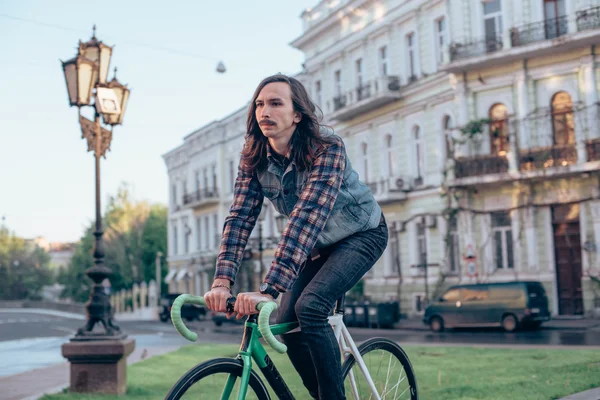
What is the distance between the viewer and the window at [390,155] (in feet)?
116

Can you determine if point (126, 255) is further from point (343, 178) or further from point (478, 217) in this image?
point (343, 178)

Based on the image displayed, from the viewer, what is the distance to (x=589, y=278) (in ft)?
85.7

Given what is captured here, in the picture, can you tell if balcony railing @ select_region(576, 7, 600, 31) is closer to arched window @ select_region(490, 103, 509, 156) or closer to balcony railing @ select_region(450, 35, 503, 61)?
balcony railing @ select_region(450, 35, 503, 61)

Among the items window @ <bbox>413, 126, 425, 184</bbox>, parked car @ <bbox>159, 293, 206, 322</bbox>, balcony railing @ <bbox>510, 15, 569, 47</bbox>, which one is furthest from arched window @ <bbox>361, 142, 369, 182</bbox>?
balcony railing @ <bbox>510, 15, 569, 47</bbox>

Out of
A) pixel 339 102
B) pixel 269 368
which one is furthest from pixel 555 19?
pixel 269 368

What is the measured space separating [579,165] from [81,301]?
63.9m

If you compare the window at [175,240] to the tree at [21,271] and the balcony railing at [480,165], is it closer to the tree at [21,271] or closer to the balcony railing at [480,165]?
the balcony railing at [480,165]

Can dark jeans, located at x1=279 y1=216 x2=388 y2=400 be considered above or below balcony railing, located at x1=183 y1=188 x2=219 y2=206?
below

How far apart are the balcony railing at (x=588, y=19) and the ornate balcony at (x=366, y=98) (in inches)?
365

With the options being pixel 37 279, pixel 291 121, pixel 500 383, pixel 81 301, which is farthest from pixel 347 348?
pixel 37 279

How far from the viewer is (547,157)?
88.9ft

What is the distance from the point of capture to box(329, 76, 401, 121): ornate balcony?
34.5 meters

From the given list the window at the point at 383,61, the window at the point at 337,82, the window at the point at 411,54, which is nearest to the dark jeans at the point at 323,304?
the window at the point at 411,54

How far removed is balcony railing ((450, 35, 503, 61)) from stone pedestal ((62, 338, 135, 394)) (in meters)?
23.3
